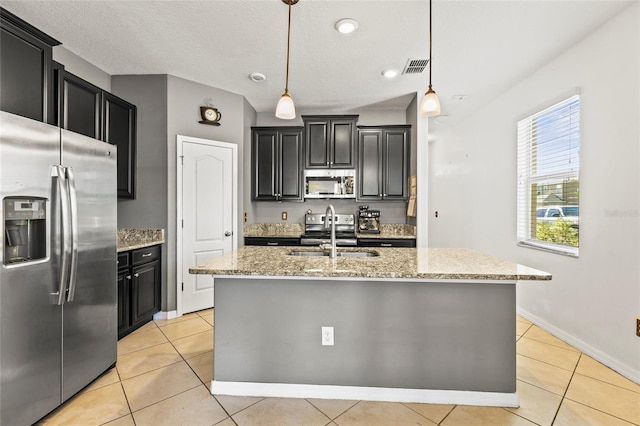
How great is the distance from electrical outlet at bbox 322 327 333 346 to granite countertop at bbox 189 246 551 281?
0.43m

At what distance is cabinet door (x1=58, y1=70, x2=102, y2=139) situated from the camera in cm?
249

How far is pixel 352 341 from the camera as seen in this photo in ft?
6.31

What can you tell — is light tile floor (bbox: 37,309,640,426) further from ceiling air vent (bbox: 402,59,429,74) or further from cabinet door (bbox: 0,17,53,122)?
ceiling air vent (bbox: 402,59,429,74)

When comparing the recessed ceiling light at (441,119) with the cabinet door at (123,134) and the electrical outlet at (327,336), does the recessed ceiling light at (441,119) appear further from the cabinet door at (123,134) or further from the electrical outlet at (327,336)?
the cabinet door at (123,134)

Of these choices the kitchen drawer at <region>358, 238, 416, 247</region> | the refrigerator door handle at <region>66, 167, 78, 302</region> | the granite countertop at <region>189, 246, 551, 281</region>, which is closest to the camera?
the granite countertop at <region>189, 246, 551, 281</region>

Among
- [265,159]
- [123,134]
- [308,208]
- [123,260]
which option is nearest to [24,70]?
[123,134]

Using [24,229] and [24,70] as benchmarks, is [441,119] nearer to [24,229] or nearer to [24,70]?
[24,70]

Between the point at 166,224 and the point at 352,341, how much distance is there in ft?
Answer: 8.43

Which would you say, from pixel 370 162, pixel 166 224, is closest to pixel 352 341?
pixel 166 224

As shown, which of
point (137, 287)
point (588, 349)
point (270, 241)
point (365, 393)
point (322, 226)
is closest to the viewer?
point (365, 393)

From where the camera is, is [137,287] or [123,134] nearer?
[137,287]

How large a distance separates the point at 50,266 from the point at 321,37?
2.65 meters

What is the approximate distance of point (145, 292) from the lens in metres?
3.14

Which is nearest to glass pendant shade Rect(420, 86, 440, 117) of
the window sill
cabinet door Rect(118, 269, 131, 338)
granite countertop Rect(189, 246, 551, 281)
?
granite countertop Rect(189, 246, 551, 281)
